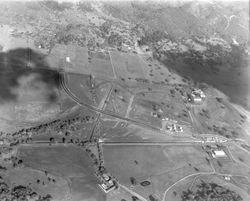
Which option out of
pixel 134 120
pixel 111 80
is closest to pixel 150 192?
pixel 134 120

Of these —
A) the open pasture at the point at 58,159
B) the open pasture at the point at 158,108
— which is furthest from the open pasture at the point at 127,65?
the open pasture at the point at 58,159

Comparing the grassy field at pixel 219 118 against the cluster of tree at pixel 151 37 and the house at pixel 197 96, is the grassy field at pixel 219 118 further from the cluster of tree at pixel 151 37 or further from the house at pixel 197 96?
the cluster of tree at pixel 151 37

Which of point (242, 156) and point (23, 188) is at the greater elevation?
point (242, 156)

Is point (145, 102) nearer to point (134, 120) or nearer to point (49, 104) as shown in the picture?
point (134, 120)

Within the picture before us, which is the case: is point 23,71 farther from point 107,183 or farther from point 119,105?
point 107,183

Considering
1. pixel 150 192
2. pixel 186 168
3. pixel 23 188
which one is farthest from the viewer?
pixel 186 168

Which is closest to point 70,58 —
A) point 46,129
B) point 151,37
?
point 46,129

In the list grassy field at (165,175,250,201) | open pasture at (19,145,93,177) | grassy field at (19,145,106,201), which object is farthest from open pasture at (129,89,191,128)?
grassy field at (19,145,106,201)
